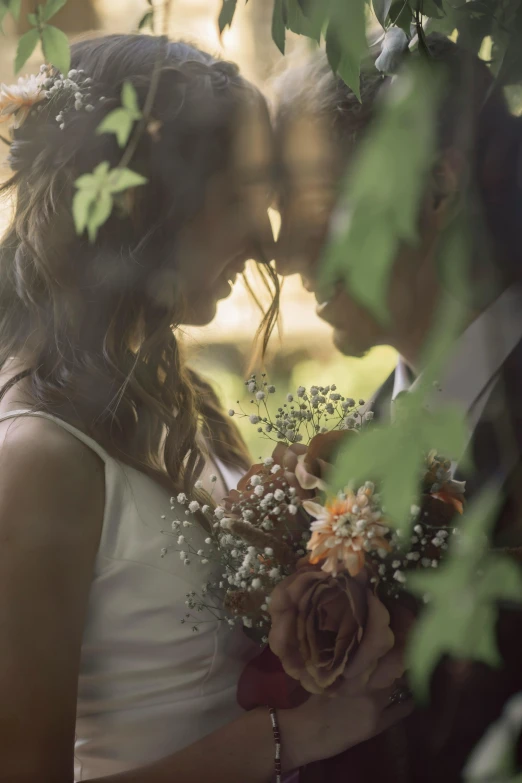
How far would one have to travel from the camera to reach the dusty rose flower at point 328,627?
0.82 metres

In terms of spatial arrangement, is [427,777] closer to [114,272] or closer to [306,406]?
[306,406]

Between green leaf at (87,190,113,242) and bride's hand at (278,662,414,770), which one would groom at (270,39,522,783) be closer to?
bride's hand at (278,662,414,770)

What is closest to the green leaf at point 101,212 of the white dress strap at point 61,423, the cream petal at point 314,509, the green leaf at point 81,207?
the green leaf at point 81,207

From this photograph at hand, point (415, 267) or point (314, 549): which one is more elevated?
point (415, 267)

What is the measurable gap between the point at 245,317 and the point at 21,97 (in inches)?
15.2

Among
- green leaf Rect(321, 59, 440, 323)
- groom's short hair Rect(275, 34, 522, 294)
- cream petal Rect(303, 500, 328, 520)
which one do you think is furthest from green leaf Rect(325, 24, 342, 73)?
cream petal Rect(303, 500, 328, 520)

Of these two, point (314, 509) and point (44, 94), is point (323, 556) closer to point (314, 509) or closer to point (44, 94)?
point (314, 509)

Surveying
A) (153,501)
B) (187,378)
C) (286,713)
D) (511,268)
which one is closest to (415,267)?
(511,268)

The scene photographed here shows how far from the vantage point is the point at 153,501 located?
3.18 ft

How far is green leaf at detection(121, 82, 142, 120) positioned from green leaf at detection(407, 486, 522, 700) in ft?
2.02

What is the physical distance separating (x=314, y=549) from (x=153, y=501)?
24 centimetres

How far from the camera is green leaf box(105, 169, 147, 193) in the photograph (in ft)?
3.16

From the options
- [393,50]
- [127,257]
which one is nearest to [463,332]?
[393,50]

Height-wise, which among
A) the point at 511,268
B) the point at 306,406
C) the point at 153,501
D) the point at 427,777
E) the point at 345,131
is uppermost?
the point at 345,131
